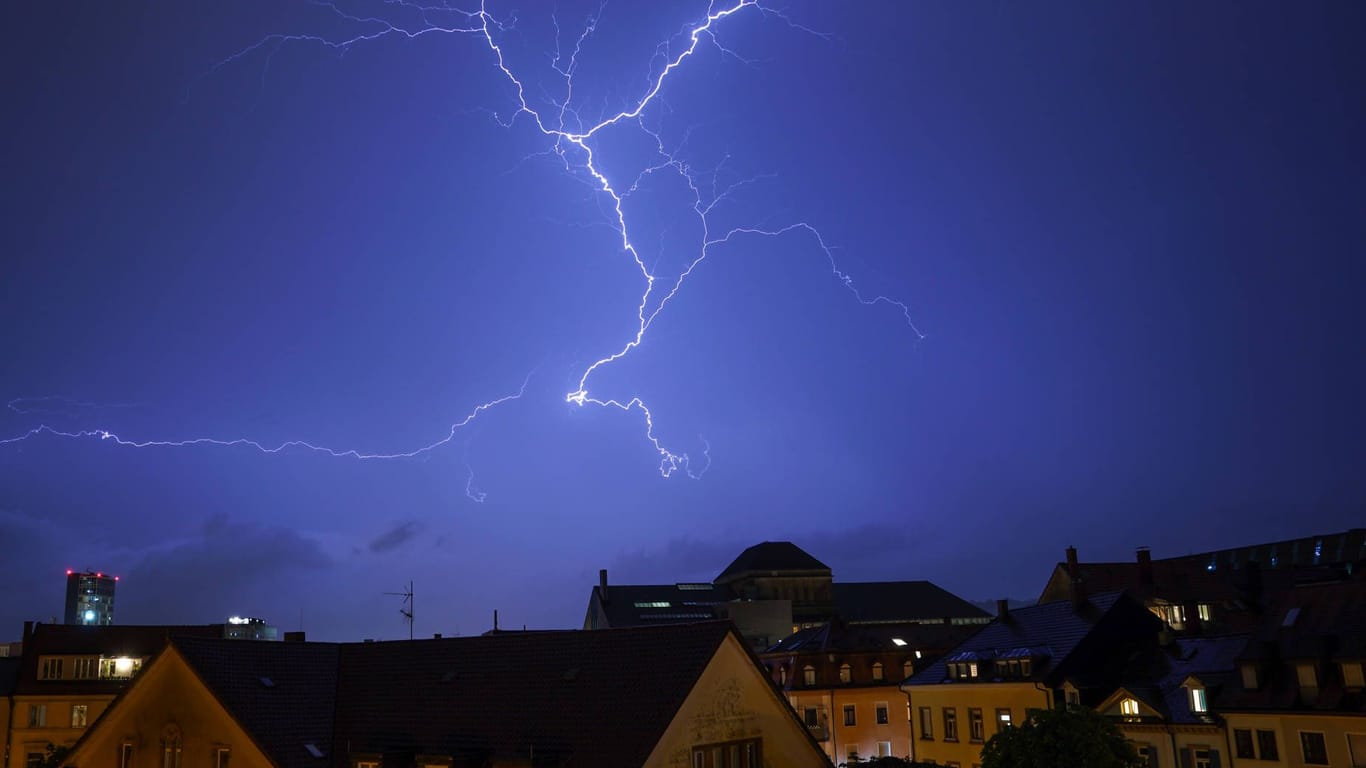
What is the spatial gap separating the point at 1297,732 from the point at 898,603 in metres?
100

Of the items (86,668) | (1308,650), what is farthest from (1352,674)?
(86,668)

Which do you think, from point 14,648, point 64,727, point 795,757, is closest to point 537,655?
point 795,757

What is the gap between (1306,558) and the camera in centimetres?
10638

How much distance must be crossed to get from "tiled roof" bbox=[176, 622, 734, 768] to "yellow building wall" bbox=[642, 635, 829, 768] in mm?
400

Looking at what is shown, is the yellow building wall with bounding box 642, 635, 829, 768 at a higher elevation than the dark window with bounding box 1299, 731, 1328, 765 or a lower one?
higher

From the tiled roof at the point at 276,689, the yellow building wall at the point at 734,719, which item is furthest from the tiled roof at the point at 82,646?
the yellow building wall at the point at 734,719

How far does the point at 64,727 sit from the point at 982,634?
51314mm

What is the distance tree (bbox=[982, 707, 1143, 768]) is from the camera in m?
27.0

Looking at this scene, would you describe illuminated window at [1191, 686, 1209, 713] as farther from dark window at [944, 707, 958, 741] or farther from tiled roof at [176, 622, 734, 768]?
tiled roof at [176, 622, 734, 768]

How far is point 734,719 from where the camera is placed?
2769cm

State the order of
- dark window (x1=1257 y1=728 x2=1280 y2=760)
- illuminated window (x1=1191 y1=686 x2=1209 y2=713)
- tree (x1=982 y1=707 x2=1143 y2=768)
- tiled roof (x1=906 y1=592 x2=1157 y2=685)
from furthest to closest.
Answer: tiled roof (x1=906 y1=592 x2=1157 y2=685)
illuminated window (x1=1191 y1=686 x2=1209 y2=713)
dark window (x1=1257 y1=728 x2=1280 y2=760)
tree (x1=982 y1=707 x2=1143 y2=768)

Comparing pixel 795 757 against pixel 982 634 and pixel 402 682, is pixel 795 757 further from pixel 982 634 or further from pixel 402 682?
pixel 982 634

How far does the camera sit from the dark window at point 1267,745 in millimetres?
38062

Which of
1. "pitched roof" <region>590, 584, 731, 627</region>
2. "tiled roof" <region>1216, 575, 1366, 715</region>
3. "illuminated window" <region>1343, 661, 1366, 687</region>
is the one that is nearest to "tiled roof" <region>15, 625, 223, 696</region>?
"tiled roof" <region>1216, 575, 1366, 715</region>
